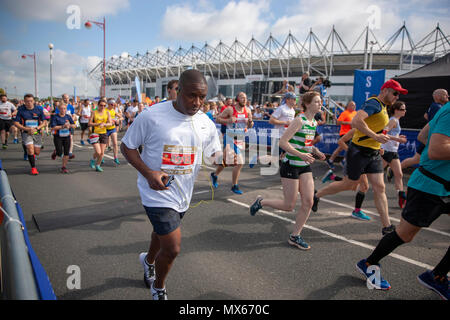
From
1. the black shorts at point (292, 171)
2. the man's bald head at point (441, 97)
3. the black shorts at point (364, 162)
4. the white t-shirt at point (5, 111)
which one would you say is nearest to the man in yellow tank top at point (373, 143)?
the black shorts at point (364, 162)

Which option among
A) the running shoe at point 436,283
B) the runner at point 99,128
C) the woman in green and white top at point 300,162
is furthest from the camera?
the runner at point 99,128

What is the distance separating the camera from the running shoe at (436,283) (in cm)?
267

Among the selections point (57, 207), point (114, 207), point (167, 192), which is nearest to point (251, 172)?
point (114, 207)

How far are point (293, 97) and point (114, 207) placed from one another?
508 centimetres

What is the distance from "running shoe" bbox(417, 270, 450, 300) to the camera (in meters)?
2.67

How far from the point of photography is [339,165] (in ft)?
32.6

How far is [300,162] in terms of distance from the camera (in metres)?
3.60

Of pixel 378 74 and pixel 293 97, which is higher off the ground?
pixel 378 74

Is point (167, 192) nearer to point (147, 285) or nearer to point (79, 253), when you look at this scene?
point (147, 285)

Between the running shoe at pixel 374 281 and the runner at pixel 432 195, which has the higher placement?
the runner at pixel 432 195

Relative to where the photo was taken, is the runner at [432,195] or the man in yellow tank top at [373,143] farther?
the man in yellow tank top at [373,143]

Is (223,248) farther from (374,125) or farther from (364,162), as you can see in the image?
(374,125)

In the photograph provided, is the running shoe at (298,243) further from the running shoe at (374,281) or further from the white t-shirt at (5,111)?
the white t-shirt at (5,111)

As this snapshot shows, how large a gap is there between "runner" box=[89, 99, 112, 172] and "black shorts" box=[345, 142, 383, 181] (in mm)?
6859
